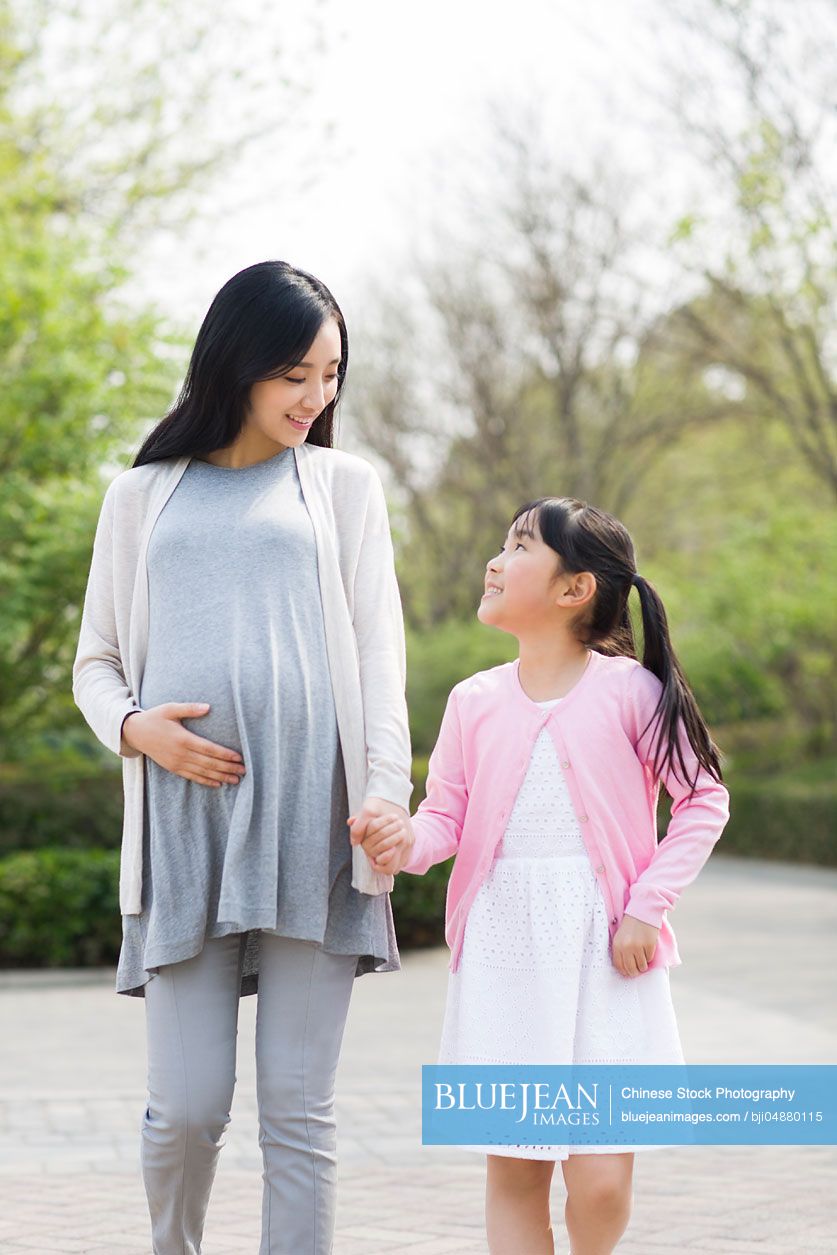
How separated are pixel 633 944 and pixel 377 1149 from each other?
2.75 meters

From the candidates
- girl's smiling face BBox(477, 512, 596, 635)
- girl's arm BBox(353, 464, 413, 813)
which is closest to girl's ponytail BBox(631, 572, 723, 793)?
girl's smiling face BBox(477, 512, 596, 635)

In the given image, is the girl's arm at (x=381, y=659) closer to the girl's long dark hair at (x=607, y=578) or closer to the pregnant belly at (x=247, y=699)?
the pregnant belly at (x=247, y=699)

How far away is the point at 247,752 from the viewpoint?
274 cm

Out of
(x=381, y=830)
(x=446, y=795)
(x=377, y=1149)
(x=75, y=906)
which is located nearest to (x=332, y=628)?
(x=381, y=830)

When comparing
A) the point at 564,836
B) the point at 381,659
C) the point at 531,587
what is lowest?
the point at 564,836

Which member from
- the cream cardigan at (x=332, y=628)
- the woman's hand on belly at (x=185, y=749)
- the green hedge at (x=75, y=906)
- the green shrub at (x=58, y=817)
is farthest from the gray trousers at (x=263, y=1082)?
the green shrub at (x=58, y=817)

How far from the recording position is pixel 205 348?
295 cm

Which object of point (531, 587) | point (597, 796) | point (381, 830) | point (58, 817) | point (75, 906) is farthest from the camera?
point (58, 817)

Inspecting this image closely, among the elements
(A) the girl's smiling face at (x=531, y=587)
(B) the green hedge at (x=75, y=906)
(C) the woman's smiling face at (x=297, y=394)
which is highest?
(C) the woman's smiling face at (x=297, y=394)

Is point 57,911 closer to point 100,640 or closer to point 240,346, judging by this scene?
point 100,640

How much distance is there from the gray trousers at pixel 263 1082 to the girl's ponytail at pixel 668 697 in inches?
27.9

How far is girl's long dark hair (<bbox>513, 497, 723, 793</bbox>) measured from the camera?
3100mm

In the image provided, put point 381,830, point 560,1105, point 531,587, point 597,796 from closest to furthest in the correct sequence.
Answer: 1. point 381,830
2. point 560,1105
3. point 597,796
4. point 531,587

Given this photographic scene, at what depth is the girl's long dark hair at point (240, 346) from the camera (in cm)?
288
